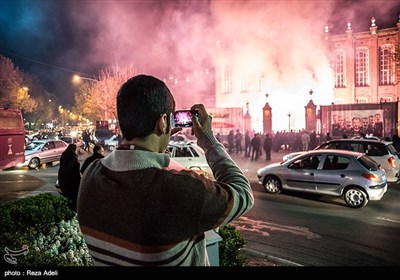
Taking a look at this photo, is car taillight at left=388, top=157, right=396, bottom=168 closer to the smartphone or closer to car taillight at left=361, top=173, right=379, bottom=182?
car taillight at left=361, top=173, right=379, bottom=182

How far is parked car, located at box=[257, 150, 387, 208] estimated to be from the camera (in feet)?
30.2

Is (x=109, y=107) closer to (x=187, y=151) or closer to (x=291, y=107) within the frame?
(x=291, y=107)

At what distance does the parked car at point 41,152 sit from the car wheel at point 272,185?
42.8 feet

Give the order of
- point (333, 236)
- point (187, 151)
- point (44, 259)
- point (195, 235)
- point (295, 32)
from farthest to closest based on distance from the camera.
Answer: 1. point (295, 32)
2. point (187, 151)
3. point (333, 236)
4. point (44, 259)
5. point (195, 235)

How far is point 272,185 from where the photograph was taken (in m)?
11.0

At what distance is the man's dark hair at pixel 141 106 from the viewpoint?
57.5 inches

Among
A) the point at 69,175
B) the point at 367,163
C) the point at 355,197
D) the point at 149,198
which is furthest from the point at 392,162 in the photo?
the point at 149,198

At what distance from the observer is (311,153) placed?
33.9 ft

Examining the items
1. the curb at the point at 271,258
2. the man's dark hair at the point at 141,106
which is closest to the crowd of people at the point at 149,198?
the man's dark hair at the point at 141,106

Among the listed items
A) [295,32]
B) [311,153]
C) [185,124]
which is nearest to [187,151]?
[311,153]

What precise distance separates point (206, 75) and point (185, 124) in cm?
4763

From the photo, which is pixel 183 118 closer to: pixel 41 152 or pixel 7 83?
pixel 41 152

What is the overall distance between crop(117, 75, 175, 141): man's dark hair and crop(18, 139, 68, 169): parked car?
18435mm

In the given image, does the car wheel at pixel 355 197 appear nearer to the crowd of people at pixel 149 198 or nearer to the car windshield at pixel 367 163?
the car windshield at pixel 367 163
